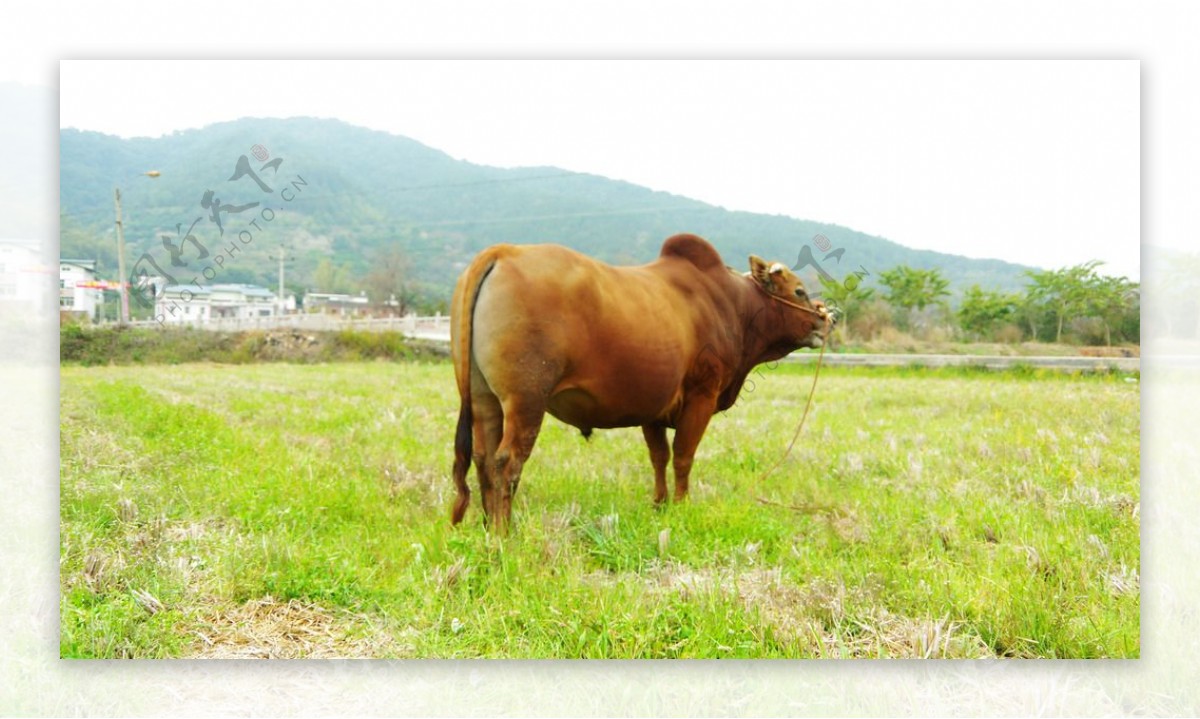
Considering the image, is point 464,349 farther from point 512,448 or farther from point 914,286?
point 914,286

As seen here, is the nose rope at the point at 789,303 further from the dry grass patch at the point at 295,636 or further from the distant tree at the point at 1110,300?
the dry grass patch at the point at 295,636

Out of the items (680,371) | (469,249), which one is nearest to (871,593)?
(680,371)

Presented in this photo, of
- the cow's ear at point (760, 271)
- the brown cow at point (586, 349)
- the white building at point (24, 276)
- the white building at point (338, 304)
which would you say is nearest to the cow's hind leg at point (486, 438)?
the brown cow at point (586, 349)

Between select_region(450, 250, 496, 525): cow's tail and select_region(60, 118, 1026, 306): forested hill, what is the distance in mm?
1190

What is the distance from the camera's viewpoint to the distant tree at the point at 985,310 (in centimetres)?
472

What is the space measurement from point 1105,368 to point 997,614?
1.95 metres

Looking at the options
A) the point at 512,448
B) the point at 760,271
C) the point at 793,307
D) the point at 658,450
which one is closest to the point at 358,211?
the point at 512,448

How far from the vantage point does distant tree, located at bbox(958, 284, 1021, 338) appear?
472 cm

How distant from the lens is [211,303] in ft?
14.9

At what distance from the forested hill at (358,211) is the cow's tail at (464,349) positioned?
3.90 feet

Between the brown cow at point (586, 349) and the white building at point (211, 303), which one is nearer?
the brown cow at point (586, 349)

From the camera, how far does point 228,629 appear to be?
130 inches

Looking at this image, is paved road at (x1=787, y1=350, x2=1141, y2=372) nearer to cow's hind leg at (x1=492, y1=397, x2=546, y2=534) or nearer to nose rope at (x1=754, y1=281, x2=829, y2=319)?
nose rope at (x1=754, y1=281, x2=829, y2=319)

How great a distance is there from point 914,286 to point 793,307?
78 cm
